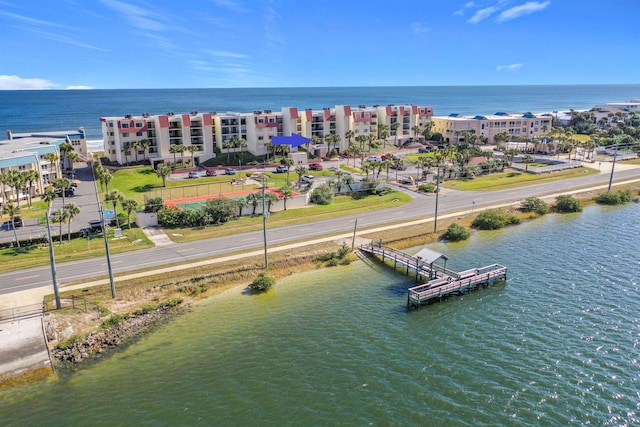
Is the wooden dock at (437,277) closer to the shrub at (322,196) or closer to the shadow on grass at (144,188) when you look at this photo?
the shrub at (322,196)

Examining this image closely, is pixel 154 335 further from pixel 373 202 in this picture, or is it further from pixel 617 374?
pixel 373 202

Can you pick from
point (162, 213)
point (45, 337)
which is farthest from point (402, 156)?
point (45, 337)

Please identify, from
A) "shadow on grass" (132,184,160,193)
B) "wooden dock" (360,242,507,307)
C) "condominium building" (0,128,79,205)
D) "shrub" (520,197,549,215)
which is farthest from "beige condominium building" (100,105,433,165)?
"wooden dock" (360,242,507,307)

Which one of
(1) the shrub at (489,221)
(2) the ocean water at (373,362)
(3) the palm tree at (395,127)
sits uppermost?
(3) the palm tree at (395,127)

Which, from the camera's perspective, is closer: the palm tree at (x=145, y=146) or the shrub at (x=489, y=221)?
the shrub at (x=489, y=221)

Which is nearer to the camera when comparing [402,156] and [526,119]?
[402,156]

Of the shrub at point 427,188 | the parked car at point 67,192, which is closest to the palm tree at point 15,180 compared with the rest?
the parked car at point 67,192
